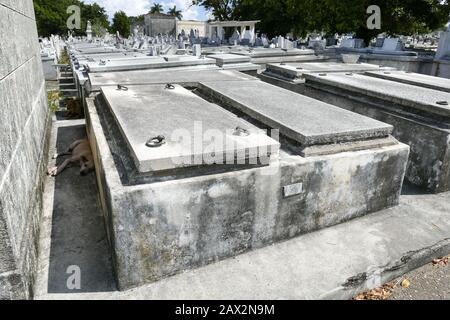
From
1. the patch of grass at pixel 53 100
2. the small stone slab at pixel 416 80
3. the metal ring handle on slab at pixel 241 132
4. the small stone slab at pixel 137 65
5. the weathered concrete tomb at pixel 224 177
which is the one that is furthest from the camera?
the patch of grass at pixel 53 100

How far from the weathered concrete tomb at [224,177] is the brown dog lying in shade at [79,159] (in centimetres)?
78

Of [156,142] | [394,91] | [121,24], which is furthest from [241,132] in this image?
[121,24]

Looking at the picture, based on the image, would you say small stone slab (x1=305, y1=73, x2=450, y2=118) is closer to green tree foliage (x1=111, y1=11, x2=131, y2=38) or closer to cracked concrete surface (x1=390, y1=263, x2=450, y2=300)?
cracked concrete surface (x1=390, y1=263, x2=450, y2=300)

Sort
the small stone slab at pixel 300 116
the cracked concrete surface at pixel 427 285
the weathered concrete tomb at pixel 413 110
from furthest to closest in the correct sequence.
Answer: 1. the weathered concrete tomb at pixel 413 110
2. the small stone slab at pixel 300 116
3. the cracked concrete surface at pixel 427 285

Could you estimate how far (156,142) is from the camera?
2756 millimetres

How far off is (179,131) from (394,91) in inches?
139

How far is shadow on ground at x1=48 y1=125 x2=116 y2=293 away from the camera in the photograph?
8.96 ft

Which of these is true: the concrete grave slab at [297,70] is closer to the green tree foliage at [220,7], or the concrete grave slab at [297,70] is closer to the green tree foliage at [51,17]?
the green tree foliage at [220,7]

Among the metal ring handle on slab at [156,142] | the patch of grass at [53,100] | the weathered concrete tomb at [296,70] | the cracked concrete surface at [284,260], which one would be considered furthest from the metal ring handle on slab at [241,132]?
the patch of grass at [53,100]

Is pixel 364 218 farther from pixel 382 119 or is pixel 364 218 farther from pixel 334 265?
pixel 382 119

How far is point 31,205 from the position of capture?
3.21 m

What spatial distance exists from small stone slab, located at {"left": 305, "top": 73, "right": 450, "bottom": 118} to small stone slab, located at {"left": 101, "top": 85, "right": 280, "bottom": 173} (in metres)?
2.40

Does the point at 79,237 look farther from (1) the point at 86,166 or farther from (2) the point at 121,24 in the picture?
(2) the point at 121,24

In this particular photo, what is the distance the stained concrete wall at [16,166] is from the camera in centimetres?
235
